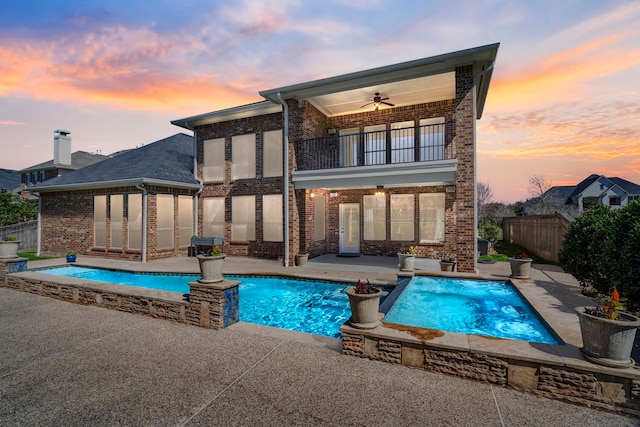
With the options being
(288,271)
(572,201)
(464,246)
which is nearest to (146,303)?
(288,271)

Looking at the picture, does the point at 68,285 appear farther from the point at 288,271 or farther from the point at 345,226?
the point at 345,226

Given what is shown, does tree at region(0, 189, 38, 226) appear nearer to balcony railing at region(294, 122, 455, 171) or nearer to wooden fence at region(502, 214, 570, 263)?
balcony railing at region(294, 122, 455, 171)

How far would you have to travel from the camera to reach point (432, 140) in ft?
40.4

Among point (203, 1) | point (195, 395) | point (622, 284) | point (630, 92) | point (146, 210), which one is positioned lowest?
point (195, 395)

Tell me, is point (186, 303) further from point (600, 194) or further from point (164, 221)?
point (600, 194)

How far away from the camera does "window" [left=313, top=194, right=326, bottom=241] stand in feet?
42.3

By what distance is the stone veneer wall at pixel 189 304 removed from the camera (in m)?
5.25

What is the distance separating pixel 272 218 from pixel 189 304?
25.8ft

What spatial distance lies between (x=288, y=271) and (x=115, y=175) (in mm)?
10324

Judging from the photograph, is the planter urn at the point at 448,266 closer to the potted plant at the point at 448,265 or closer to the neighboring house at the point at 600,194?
the potted plant at the point at 448,265

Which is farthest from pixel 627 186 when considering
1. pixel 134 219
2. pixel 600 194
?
pixel 134 219

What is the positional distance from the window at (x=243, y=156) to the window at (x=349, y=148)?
421 cm

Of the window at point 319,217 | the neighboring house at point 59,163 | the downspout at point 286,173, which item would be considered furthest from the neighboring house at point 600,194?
the neighboring house at point 59,163

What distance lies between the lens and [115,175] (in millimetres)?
13883
